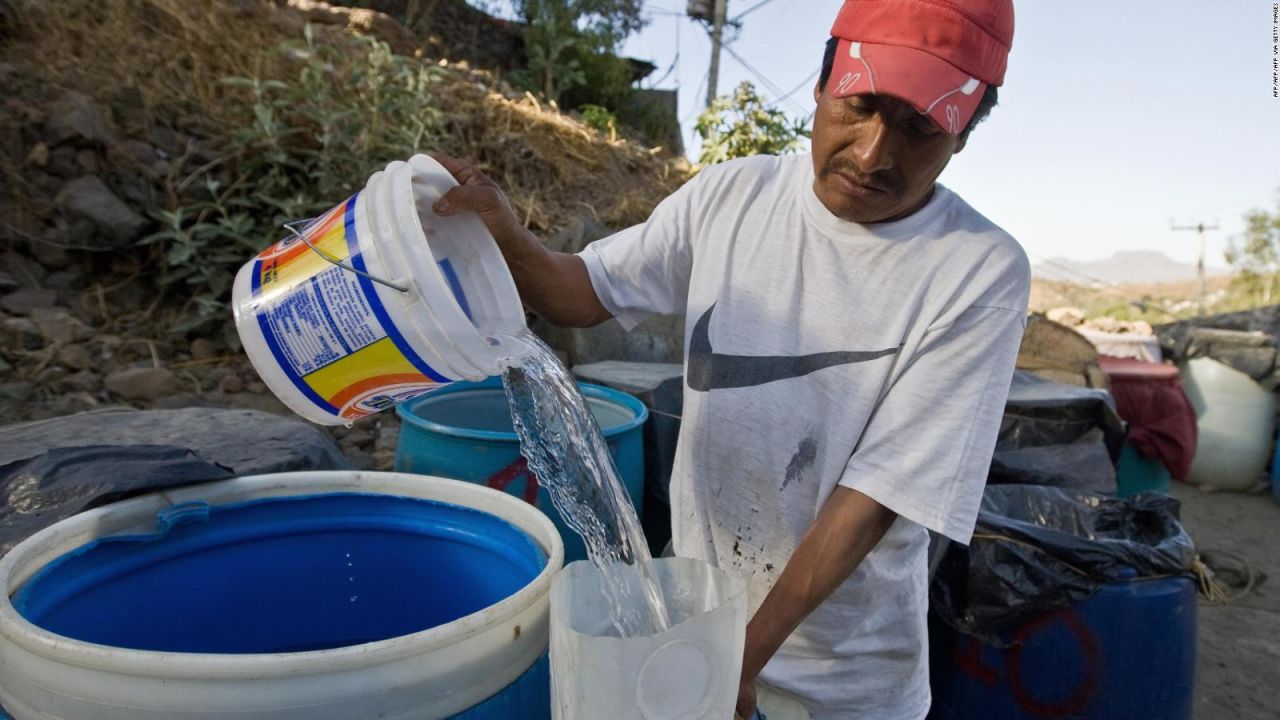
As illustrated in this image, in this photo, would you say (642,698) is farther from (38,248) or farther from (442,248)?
(38,248)

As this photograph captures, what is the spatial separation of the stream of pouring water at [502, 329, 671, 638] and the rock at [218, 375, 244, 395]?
233 cm

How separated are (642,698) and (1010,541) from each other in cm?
161

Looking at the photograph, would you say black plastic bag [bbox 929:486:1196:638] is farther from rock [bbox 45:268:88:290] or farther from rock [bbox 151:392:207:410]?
rock [bbox 45:268:88:290]

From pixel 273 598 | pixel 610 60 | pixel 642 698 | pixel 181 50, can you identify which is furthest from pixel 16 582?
pixel 610 60

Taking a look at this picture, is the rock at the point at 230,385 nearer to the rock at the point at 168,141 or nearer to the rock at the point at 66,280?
the rock at the point at 66,280

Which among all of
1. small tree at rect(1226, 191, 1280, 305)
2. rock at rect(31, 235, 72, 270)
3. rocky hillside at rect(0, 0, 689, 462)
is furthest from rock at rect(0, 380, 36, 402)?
small tree at rect(1226, 191, 1280, 305)

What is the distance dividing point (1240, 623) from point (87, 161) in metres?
5.21

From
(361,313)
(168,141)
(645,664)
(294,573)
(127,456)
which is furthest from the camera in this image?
(168,141)

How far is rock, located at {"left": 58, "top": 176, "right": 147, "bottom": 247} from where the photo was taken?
126 inches

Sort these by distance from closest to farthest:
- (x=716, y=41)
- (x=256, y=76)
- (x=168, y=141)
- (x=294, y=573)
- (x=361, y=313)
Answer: (x=361, y=313), (x=294, y=573), (x=168, y=141), (x=256, y=76), (x=716, y=41)

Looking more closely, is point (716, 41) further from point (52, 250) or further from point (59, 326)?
point (59, 326)

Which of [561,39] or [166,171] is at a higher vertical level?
[561,39]

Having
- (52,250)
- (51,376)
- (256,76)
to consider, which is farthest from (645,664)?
(256,76)

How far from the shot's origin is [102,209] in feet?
10.6
